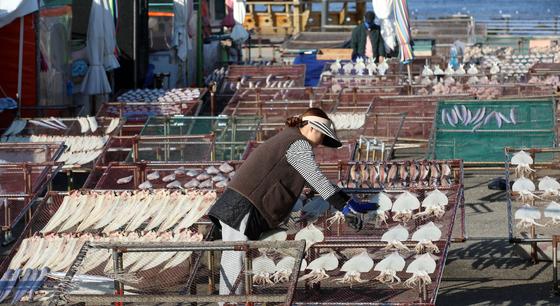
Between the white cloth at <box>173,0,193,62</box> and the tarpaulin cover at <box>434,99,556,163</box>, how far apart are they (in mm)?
10069

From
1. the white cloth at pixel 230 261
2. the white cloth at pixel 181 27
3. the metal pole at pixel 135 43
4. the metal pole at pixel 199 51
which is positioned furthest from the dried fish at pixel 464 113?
the metal pole at pixel 199 51

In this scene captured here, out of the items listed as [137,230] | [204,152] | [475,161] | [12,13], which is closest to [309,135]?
[137,230]

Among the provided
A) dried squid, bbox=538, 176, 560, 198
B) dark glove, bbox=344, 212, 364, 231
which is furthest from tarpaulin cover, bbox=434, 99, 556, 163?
dark glove, bbox=344, 212, 364, 231

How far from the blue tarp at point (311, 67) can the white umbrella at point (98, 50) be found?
4521 millimetres

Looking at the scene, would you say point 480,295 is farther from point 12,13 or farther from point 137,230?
point 12,13

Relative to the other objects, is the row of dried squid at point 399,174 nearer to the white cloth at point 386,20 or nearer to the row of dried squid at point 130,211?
the row of dried squid at point 130,211

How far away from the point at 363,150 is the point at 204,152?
5.82 feet

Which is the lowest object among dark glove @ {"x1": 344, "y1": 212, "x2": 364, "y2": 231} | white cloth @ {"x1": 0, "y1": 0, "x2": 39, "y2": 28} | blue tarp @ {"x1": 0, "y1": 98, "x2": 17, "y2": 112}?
dark glove @ {"x1": 344, "y1": 212, "x2": 364, "y2": 231}

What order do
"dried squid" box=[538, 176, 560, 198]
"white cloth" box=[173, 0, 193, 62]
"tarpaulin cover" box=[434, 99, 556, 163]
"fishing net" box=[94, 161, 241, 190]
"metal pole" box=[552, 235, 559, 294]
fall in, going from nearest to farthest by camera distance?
"metal pole" box=[552, 235, 559, 294], "dried squid" box=[538, 176, 560, 198], "fishing net" box=[94, 161, 241, 190], "tarpaulin cover" box=[434, 99, 556, 163], "white cloth" box=[173, 0, 193, 62]

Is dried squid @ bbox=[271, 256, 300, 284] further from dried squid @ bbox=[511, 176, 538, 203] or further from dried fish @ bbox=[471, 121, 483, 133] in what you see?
dried fish @ bbox=[471, 121, 483, 133]

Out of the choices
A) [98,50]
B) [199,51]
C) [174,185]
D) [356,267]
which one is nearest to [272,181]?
[356,267]

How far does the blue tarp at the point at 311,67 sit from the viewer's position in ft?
73.7

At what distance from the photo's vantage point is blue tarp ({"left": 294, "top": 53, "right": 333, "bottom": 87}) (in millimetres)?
22469

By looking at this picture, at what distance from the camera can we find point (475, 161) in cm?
1341
